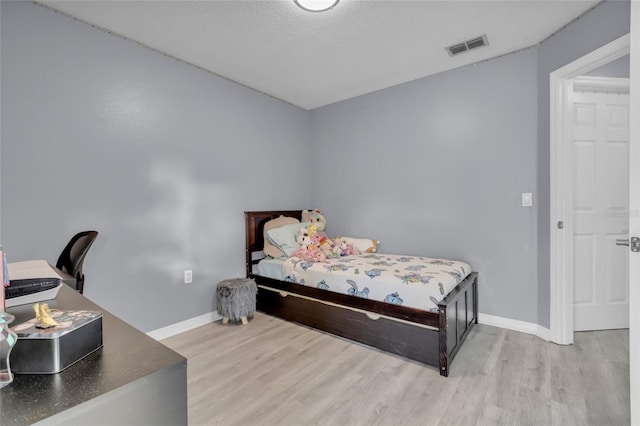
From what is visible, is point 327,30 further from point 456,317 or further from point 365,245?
point 456,317

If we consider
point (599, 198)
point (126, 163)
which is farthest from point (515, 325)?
point (126, 163)

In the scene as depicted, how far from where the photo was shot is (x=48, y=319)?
62 centimetres

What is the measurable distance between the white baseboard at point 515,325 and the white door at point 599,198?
1.56 ft

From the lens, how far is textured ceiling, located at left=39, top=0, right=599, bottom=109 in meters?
2.05

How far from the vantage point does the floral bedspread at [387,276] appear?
2174mm

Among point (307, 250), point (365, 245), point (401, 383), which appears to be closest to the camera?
point (401, 383)

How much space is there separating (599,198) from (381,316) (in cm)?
223

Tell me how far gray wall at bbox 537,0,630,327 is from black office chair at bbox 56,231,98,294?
10.9 ft

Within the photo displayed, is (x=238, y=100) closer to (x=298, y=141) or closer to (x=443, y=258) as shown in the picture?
(x=298, y=141)

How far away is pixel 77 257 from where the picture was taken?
1.73m

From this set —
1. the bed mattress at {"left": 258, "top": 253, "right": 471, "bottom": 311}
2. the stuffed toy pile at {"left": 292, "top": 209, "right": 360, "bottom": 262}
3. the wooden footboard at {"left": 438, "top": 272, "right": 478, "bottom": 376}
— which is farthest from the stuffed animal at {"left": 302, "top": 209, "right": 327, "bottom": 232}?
the wooden footboard at {"left": 438, "top": 272, "right": 478, "bottom": 376}

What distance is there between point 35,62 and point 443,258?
3.67 meters

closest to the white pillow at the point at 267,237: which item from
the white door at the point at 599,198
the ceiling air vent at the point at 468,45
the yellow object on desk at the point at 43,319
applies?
the ceiling air vent at the point at 468,45

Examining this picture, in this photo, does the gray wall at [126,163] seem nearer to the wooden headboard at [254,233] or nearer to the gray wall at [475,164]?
the wooden headboard at [254,233]
